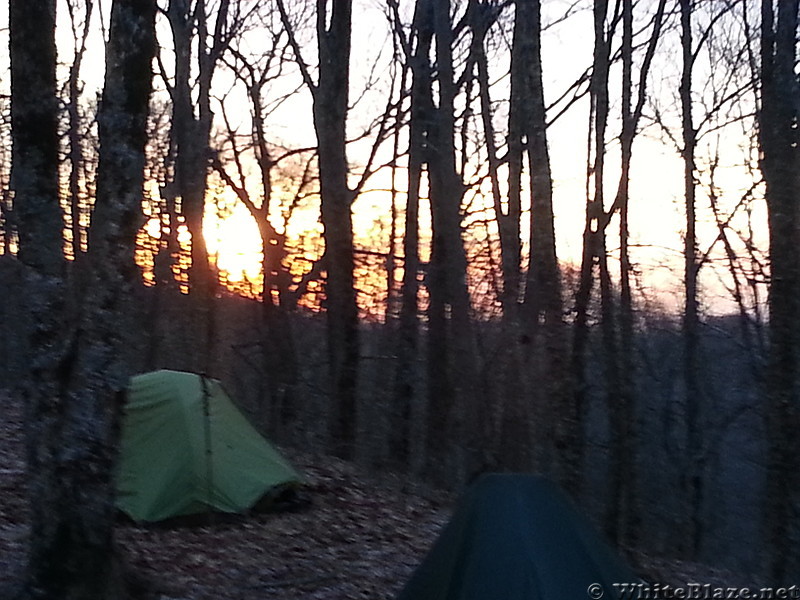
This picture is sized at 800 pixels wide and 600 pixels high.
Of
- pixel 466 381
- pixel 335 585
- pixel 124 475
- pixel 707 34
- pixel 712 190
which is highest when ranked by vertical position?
pixel 707 34

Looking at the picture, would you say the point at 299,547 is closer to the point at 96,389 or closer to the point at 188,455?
the point at 188,455

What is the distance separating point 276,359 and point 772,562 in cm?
1379

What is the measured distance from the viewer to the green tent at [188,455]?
34.6 feet

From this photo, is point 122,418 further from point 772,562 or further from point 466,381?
point 466,381

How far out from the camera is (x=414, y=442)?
21.6 metres

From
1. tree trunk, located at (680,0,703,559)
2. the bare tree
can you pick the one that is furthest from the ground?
tree trunk, located at (680,0,703,559)

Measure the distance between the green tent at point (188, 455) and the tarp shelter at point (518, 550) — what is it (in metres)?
5.58

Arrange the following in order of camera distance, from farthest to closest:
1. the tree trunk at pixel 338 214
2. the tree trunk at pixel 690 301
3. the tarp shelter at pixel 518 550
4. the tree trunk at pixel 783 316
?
the tree trunk at pixel 690 301, the tree trunk at pixel 338 214, the tree trunk at pixel 783 316, the tarp shelter at pixel 518 550

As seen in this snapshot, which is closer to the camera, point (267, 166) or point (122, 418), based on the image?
point (122, 418)

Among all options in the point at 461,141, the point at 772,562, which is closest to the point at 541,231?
the point at 772,562

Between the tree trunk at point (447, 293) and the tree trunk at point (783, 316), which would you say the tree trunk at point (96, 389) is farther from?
the tree trunk at point (447, 293)

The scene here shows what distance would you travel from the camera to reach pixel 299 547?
9891 mm

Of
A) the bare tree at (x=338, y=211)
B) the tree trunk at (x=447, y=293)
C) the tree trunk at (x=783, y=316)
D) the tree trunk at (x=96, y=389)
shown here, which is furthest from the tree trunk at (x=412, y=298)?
the tree trunk at (x=96, y=389)
